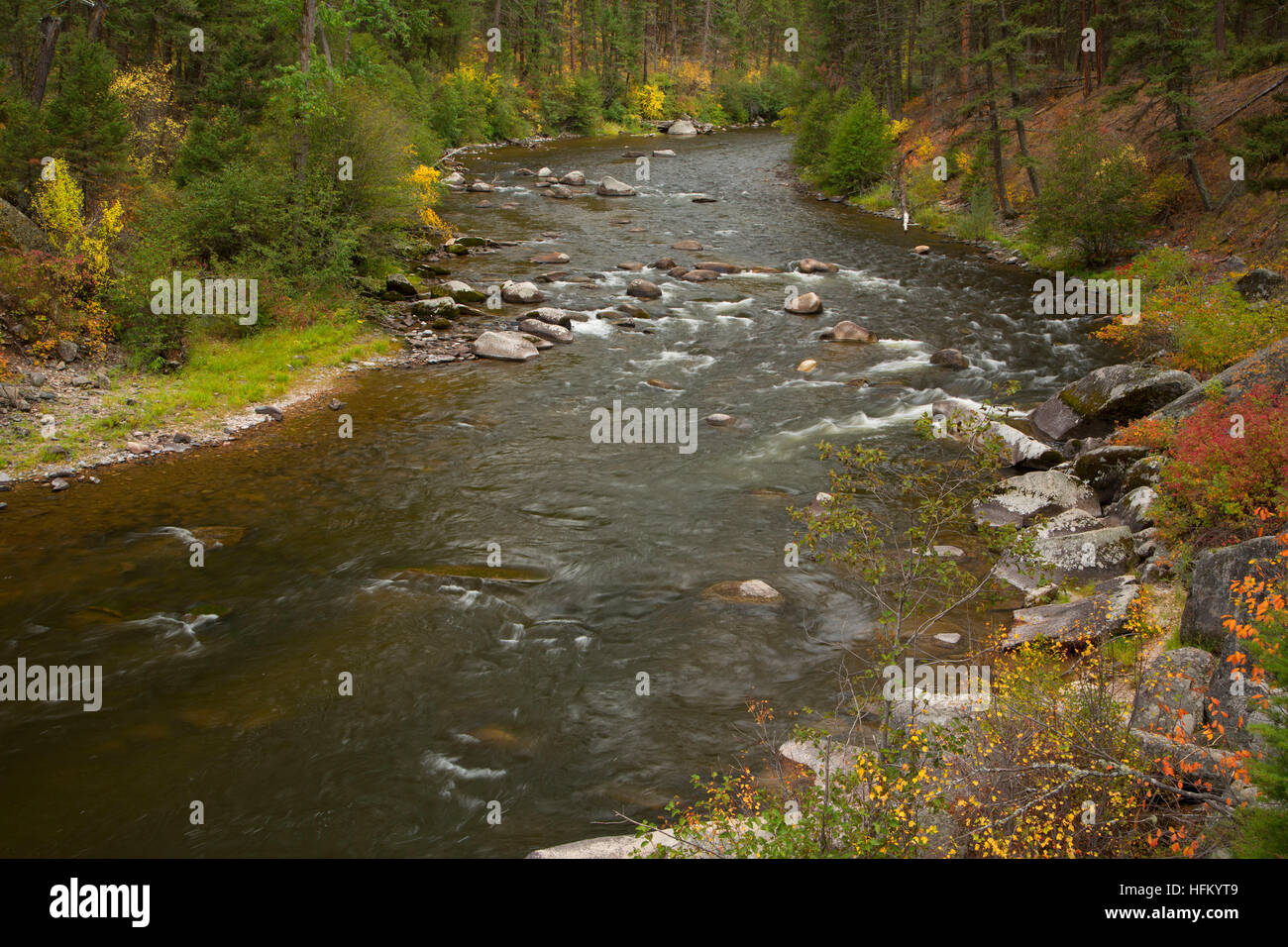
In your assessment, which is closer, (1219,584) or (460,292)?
(1219,584)

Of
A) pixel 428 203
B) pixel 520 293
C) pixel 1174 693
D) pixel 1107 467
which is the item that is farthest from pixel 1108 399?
pixel 428 203

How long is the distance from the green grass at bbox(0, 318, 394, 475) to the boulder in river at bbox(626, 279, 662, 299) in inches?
352

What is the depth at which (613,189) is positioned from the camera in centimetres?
4272

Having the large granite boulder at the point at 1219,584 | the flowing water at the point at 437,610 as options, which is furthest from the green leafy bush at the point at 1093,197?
the large granite boulder at the point at 1219,584

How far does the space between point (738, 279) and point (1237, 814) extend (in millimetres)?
25714

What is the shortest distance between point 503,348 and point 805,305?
393 inches

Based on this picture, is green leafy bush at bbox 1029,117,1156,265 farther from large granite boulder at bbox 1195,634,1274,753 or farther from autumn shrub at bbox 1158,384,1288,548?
large granite boulder at bbox 1195,634,1274,753

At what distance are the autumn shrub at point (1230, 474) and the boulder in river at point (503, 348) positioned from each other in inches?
584

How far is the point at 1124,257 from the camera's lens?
2688cm

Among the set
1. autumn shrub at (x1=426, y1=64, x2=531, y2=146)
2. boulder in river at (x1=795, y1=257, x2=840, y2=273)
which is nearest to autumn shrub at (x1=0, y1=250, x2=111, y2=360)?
boulder in river at (x1=795, y1=257, x2=840, y2=273)

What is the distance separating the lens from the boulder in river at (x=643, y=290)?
2667 centimetres

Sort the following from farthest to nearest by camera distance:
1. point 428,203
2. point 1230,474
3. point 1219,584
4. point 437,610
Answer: point 428,203, point 437,610, point 1230,474, point 1219,584

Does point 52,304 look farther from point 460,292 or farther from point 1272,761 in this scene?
point 1272,761

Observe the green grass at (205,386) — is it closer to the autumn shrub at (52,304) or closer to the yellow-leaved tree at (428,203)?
the autumn shrub at (52,304)
